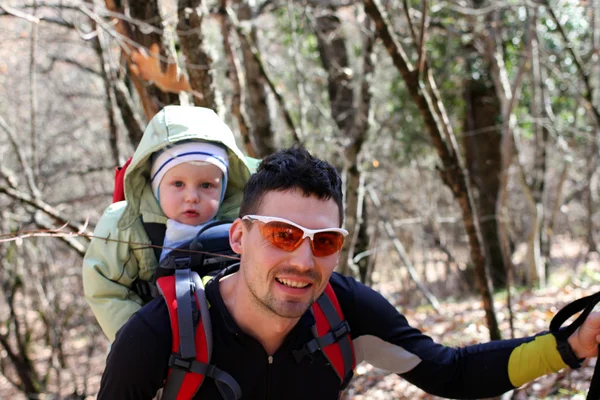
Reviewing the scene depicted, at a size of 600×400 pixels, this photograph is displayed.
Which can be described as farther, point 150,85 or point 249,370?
point 150,85

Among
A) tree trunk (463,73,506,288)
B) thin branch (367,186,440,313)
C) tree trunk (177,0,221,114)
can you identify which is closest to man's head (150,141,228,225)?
tree trunk (177,0,221,114)

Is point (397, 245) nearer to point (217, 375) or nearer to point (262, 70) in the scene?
point (262, 70)

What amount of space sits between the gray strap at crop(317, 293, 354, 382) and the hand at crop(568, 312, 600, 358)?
2.49 feet

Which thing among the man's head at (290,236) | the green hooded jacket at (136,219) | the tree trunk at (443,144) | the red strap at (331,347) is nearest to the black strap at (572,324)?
the red strap at (331,347)

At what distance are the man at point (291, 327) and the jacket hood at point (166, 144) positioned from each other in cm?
56

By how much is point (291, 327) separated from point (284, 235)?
0.37 metres

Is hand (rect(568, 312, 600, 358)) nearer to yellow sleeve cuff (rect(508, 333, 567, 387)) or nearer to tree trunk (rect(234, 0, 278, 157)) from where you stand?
yellow sleeve cuff (rect(508, 333, 567, 387))

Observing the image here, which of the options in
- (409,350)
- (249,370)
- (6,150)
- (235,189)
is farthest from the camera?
(6,150)

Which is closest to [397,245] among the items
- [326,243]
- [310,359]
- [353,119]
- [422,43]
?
[353,119]

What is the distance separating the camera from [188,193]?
262 cm

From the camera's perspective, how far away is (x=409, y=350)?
2.32m

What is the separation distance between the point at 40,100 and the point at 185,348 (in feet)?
40.3

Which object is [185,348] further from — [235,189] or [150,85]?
[150,85]

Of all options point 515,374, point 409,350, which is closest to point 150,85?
point 409,350
